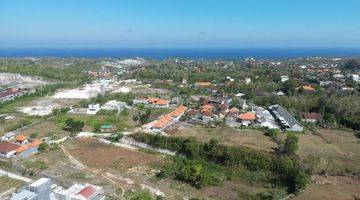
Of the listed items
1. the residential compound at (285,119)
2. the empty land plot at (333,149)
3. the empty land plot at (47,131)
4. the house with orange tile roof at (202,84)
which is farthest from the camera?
the house with orange tile roof at (202,84)

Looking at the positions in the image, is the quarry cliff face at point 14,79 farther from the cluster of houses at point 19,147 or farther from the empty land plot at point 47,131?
the cluster of houses at point 19,147

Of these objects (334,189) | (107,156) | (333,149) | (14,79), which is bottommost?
(14,79)

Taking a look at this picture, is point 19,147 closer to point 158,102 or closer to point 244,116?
point 244,116

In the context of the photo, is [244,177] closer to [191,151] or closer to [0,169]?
[191,151]

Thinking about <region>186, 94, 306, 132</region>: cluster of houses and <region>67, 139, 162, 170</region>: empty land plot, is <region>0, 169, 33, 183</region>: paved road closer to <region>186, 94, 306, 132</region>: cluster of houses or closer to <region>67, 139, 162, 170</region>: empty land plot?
<region>67, 139, 162, 170</region>: empty land plot

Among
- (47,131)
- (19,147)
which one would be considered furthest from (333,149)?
(47,131)

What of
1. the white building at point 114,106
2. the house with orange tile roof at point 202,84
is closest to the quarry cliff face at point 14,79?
the house with orange tile roof at point 202,84
